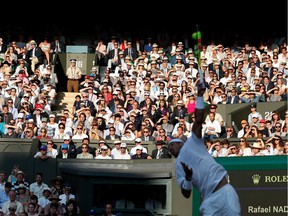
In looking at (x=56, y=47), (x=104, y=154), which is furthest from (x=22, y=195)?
(x=56, y=47)

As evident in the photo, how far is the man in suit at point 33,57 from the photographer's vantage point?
28531 mm

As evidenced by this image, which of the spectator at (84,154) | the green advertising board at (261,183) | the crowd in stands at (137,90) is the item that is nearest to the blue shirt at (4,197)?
the crowd in stands at (137,90)

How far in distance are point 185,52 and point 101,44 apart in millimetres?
2800

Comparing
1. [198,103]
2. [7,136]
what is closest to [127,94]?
[7,136]

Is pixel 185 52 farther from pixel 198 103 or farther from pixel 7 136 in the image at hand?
pixel 198 103

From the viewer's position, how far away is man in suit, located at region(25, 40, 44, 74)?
2853 cm

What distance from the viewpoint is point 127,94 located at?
24906mm

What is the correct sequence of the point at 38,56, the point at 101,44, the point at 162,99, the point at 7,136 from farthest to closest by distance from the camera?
the point at 101,44, the point at 38,56, the point at 162,99, the point at 7,136

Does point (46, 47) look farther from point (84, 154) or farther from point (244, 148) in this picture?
point (244, 148)

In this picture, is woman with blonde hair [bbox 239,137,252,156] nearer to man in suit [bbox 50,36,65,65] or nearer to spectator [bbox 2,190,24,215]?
spectator [bbox 2,190,24,215]

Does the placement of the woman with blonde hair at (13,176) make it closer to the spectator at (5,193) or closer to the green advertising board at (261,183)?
the spectator at (5,193)

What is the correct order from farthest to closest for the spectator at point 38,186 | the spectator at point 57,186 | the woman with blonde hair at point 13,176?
1. the woman with blonde hair at point 13,176
2. the spectator at point 38,186
3. the spectator at point 57,186

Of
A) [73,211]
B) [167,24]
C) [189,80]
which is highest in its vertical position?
[167,24]

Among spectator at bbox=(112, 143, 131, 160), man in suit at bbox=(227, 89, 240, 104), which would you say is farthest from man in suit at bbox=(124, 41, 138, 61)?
spectator at bbox=(112, 143, 131, 160)
